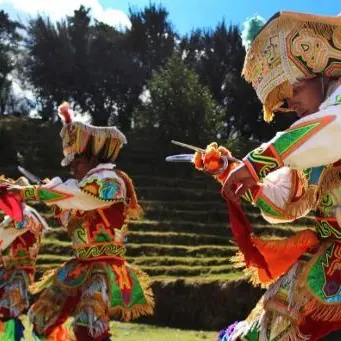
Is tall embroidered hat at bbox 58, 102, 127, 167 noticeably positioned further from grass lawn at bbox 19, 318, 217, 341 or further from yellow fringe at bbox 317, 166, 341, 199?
grass lawn at bbox 19, 318, 217, 341

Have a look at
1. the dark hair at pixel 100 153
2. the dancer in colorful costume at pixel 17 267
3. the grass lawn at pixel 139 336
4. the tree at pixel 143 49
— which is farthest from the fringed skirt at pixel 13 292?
the tree at pixel 143 49

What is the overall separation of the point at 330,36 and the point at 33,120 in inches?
1202

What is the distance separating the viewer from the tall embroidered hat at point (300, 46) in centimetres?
269

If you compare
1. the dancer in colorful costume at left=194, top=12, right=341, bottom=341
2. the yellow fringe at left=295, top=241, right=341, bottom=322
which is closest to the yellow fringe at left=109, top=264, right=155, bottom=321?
the dancer in colorful costume at left=194, top=12, right=341, bottom=341

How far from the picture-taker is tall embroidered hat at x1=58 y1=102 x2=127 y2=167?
4.66 metres

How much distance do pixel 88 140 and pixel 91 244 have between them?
28.0 inches

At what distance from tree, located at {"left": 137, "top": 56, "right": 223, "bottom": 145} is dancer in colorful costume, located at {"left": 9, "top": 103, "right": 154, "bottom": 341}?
66.0ft

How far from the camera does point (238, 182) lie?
234 cm

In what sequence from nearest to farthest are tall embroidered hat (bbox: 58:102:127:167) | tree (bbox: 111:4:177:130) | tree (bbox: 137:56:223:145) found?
tall embroidered hat (bbox: 58:102:127:167)
tree (bbox: 137:56:223:145)
tree (bbox: 111:4:177:130)

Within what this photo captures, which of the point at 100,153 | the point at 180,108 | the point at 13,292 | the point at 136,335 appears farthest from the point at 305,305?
the point at 180,108

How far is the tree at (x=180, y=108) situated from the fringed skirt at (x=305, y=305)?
2207cm

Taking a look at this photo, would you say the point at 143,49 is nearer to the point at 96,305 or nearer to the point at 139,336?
the point at 139,336

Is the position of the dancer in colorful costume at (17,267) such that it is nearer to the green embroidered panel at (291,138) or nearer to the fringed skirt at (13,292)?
the fringed skirt at (13,292)

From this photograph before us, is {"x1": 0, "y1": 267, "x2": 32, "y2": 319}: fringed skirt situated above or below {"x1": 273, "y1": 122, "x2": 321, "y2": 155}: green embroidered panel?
below
